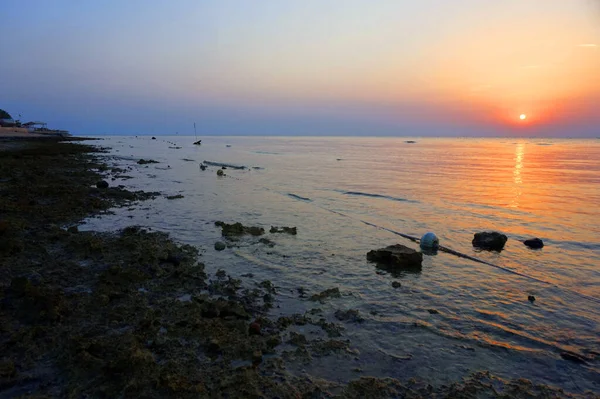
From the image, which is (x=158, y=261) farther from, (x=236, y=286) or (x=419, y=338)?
(x=419, y=338)

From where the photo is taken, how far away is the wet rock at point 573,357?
682 centimetres

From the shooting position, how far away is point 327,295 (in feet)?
30.6

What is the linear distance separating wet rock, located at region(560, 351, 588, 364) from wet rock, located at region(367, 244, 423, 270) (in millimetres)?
5057

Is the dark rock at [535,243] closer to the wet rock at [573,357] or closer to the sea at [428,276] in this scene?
the sea at [428,276]

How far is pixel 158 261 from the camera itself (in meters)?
10.7

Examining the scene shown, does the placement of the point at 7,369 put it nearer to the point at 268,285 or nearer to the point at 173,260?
the point at 268,285

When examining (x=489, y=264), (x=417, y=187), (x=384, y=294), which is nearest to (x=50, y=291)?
(x=384, y=294)

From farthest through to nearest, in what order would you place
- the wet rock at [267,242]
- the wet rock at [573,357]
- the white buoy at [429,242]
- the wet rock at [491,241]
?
the wet rock at [491,241] → the white buoy at [429,242] → the wet rock at [267,242] → the wet rock at [573,357]

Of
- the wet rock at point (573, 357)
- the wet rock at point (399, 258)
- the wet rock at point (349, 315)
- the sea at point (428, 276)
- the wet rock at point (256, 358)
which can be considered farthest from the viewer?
the wet rock at point (399, 258)

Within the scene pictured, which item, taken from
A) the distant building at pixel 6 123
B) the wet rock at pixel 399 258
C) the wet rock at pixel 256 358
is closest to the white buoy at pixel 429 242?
the wet rock at pixel 399 258

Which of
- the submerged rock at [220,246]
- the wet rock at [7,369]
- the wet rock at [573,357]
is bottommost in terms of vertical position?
the wet rock at [573,357]

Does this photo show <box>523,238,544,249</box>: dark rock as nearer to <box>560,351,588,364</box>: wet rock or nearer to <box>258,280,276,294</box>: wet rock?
<box>560,351,588,364</box>: wet rock

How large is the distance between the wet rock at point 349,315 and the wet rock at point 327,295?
2.48 feet

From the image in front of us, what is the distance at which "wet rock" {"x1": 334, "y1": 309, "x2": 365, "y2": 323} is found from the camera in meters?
8.07
